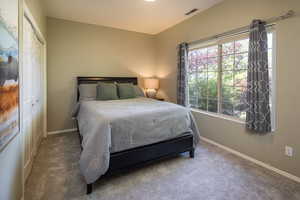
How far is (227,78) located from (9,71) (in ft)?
9.75

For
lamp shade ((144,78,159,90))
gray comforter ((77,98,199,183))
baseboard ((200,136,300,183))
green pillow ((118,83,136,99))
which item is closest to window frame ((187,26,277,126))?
baseboard ((200,136,300,183))

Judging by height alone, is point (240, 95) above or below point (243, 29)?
below

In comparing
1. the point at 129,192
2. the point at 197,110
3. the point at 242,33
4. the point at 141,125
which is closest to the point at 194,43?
the point at 242,33

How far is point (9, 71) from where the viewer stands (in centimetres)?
123

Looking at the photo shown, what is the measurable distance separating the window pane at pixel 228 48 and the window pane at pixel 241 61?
0.16 meters

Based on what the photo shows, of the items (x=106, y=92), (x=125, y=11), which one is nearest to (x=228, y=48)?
(x=125, y=11)

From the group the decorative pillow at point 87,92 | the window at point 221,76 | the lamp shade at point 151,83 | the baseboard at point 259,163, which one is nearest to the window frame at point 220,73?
the window at point 221,76

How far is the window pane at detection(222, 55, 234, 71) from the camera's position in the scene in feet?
9.29

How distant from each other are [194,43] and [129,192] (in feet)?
9.88

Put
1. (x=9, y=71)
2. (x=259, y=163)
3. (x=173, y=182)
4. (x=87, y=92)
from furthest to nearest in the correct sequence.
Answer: (x=87, y=92)
(x=259, y=163)
(x=173, y=182)
(x=9, y=71)

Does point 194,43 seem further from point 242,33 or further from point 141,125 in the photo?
point 141,125

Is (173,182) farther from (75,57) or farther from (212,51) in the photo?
(75,57)

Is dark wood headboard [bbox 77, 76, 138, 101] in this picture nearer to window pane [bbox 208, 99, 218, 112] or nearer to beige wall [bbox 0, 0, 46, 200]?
window pane [bbox 208, 99, 218, 112]

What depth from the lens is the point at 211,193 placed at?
1750mm
